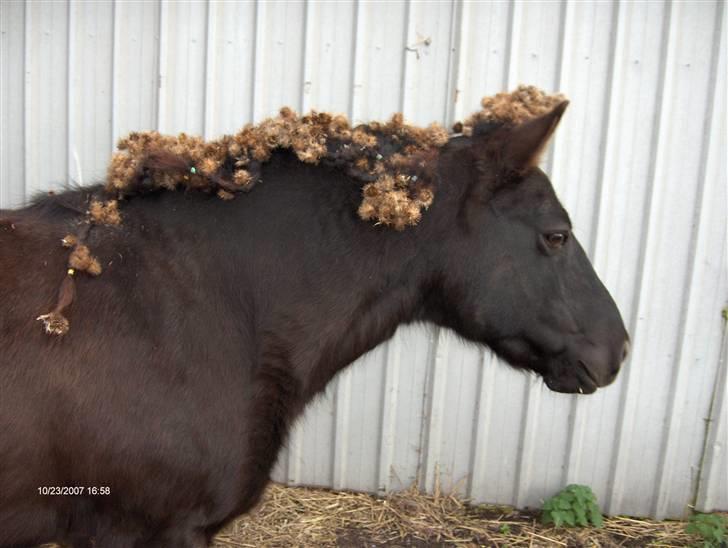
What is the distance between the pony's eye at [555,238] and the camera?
93.9 inches

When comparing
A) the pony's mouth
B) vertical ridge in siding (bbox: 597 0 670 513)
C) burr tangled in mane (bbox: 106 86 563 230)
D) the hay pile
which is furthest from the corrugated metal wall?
burr tangled in mane (bbox: 106 86 563 230)

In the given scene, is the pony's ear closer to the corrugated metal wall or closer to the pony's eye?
the pony's eye

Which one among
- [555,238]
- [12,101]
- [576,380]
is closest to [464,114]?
[555,238]

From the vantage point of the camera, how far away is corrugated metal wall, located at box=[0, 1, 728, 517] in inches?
149

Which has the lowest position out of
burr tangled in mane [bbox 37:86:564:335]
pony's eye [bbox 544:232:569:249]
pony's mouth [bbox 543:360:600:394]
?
pony's mouth [bbox 543:360:600:394]

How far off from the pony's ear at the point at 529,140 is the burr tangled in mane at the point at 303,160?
160mm

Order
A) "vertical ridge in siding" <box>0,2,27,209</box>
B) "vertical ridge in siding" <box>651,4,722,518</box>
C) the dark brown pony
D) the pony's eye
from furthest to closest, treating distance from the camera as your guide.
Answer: "vertical ridge in siding" <box>0,2,27,209</box>
"vertical ridge in siding" <box>651,4,722,518</box>
the pony's eye
the dark brown pony

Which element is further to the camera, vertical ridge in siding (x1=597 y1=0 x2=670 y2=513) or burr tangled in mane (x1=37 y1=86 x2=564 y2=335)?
vertical ridge in siding (x1=597 y1=0 x2=670 y2=513)


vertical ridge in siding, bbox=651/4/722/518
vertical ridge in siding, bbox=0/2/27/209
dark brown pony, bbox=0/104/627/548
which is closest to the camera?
dark brown pony, bbox=0/104/627/548

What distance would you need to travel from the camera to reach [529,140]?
7.38ft

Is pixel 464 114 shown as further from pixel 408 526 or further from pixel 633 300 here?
pixel 408 526

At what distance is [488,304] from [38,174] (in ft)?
10.8

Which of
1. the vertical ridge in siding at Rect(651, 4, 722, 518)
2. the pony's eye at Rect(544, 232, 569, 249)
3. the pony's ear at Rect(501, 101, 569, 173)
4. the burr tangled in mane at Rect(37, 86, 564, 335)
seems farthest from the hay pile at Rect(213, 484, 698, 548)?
the pony's ear at Rect(501, 101, 569, 173)

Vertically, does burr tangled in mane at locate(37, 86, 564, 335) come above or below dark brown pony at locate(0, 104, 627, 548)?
above
